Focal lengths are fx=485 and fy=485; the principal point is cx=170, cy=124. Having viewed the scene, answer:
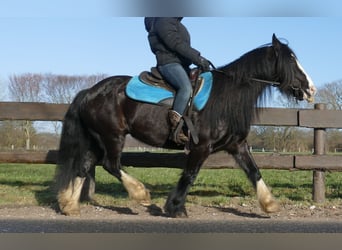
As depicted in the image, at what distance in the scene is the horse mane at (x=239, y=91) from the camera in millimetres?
6785

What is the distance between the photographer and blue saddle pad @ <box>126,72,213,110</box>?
692 centimetres

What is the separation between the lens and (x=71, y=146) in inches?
300

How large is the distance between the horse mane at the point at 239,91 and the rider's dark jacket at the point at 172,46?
0.53 m

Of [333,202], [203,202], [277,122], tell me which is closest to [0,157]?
[203,202]

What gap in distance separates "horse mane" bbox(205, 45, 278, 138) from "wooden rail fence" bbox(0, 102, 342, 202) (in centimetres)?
138

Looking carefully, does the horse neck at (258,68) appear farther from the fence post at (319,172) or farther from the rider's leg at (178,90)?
the fence post at (319,172)

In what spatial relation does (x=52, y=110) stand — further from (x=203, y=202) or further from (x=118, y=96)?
(x=203, y=202)

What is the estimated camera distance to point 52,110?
333 inches

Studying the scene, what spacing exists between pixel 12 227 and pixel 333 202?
521 centimetres

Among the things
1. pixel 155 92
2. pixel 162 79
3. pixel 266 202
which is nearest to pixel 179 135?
pixel 155 92

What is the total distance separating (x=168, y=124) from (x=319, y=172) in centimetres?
305

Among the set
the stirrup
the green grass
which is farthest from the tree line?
the stirrup

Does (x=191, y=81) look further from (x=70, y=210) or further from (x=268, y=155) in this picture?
(x=70, y=210)

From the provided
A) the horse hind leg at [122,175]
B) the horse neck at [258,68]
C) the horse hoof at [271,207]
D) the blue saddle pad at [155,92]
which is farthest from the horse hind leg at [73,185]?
the horse hoof at [271,207]
